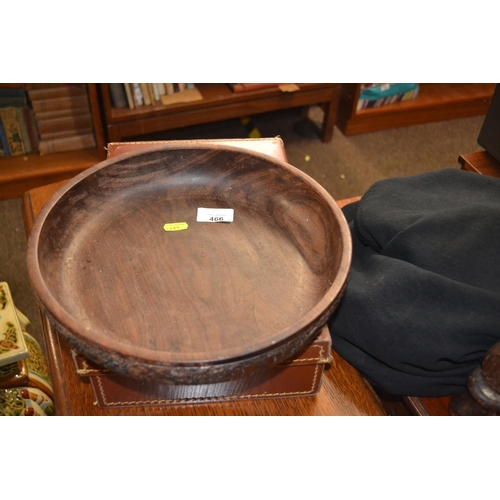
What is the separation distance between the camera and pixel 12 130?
5.68 ft

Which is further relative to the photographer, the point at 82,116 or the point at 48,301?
the point at 82,116

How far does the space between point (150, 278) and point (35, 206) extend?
1.67 feet

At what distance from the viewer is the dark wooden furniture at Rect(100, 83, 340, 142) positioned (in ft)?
5.51

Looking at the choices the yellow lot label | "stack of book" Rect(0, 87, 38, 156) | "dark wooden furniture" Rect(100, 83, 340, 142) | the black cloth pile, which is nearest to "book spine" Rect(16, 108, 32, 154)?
"stack of book" Rect(0, 87, 38, 156)

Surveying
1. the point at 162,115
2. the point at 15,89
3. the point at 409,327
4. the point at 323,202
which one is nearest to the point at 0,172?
the point at 15,89

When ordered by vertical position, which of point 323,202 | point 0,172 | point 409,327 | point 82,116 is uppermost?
point 323,202

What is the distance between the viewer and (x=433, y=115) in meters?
2.15

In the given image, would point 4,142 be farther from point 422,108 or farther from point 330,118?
point 422,108

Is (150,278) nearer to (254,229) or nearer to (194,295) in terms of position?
(194,295)

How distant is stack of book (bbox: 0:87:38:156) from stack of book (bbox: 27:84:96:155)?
36mm

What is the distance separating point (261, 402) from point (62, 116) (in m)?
1.24

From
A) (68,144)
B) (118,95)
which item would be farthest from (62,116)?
(118,95)

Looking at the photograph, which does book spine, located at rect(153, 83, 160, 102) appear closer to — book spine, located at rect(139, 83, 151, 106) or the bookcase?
book spine, located at rect(139, 83, 151, 106)

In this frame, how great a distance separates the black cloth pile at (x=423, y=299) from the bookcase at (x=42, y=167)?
3.61 ft
